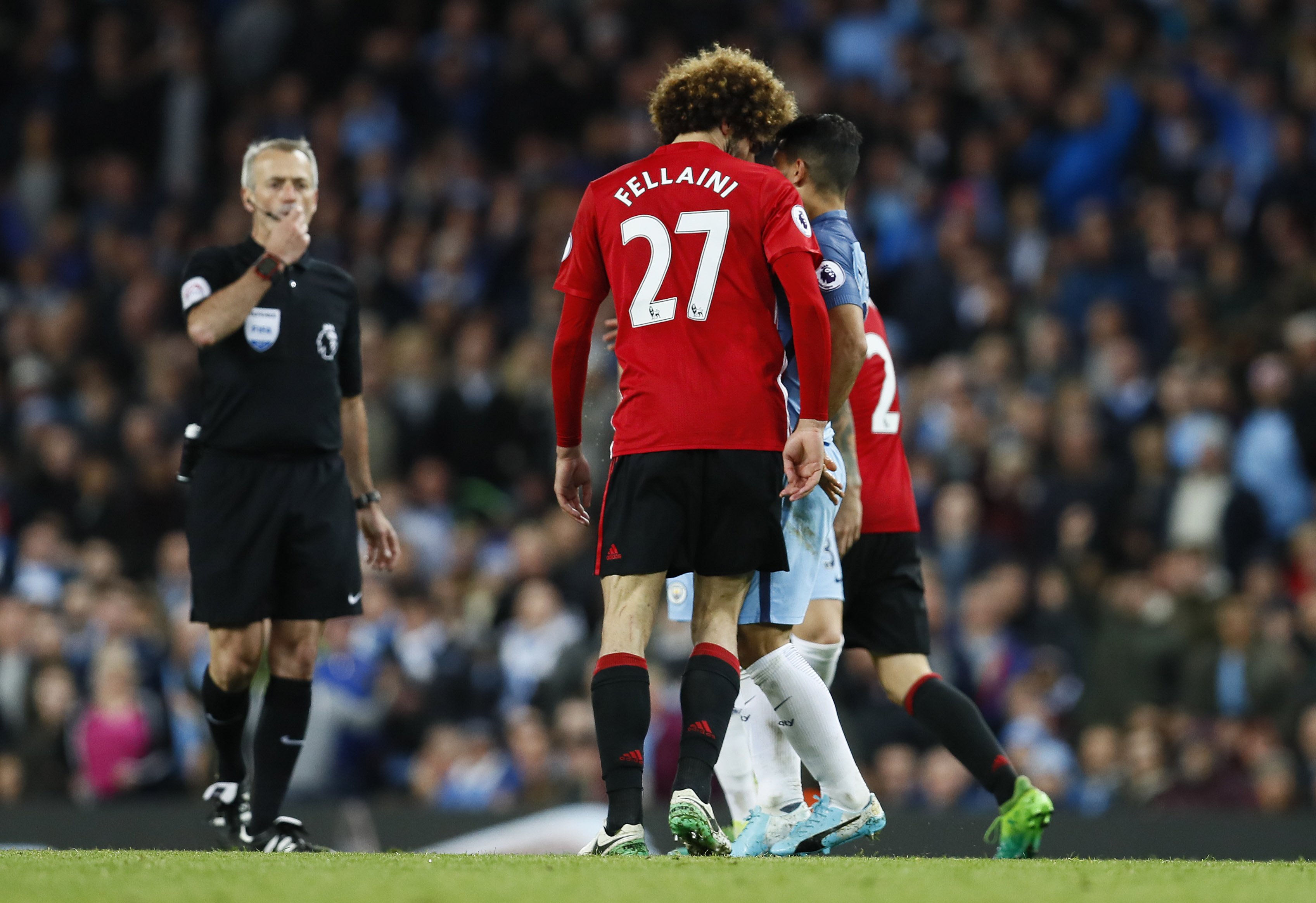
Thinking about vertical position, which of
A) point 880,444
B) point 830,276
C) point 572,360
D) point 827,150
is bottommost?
point 880,444

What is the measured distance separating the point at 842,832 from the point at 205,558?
2.36 metres

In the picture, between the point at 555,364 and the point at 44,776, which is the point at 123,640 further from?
the point at 555,364

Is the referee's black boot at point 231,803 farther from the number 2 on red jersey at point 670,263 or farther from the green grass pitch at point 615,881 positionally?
the number 2 on red jersey at point 670,263

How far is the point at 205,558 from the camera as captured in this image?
19.6 feet

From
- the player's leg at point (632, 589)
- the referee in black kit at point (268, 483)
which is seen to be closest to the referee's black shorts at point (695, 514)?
the player's leg at point (632, 589)

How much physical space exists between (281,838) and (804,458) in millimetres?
2376

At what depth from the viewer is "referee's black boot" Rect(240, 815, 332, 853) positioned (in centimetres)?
586

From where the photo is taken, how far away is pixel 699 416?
4.95 meters

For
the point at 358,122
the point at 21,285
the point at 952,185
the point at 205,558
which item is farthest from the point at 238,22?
the point at 205,558

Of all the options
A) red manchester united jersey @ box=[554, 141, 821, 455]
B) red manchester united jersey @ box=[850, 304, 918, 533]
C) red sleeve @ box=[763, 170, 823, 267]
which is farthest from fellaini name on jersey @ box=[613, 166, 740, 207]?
red manchester united jersey @ box=[850, 304, 918, 533]

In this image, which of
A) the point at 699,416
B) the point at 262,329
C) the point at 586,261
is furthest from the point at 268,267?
the point at 699,416

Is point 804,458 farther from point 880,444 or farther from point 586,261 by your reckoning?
point 880,444

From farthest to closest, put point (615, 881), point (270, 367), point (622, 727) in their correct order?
point (270, 367), point (622, 727), point (615, 881)

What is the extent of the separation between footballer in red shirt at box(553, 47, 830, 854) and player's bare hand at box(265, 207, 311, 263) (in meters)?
1.31
